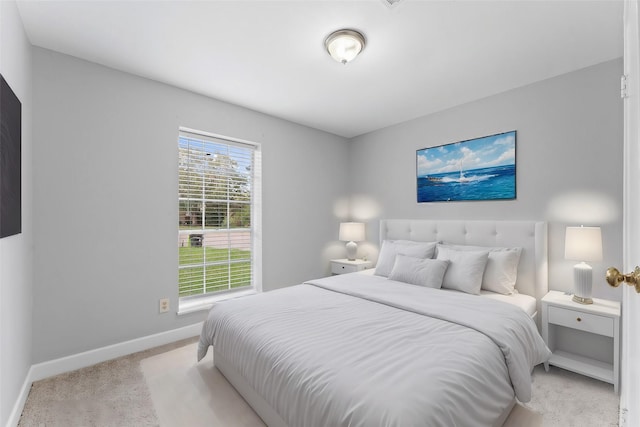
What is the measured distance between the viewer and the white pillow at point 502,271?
103 inches

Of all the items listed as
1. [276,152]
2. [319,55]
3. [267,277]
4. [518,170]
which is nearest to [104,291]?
[267,277]

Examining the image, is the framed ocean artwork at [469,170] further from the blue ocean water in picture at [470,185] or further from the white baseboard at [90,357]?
the white baseboard at [90,357]

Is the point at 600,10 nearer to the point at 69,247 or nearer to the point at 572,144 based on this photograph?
the point at 572,144

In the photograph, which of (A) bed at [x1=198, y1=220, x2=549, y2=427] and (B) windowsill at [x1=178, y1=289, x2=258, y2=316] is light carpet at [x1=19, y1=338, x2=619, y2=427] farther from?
(B) windowsill at [x1=178, y1=289, x2=258, y2=316]

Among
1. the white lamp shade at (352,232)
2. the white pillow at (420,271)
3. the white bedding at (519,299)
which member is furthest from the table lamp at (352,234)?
the white bedding at (519,299)

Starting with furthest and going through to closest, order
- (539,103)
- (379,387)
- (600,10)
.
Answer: (539,103)
(600,10)
(379,387)

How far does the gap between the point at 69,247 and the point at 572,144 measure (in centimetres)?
437

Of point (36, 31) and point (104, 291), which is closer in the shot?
point (36, 31)

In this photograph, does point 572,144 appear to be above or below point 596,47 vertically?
below

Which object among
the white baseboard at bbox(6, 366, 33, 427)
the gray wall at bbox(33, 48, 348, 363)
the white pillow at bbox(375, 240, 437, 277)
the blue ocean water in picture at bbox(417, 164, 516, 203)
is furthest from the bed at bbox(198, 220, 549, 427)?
the white baseboard at bbox(6, 366, 33, 427)

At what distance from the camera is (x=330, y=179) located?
4.41 m

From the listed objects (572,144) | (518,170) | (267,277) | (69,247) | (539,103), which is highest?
(539,103)

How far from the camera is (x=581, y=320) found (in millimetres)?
2205

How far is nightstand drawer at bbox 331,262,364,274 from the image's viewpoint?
3994 millimetres
